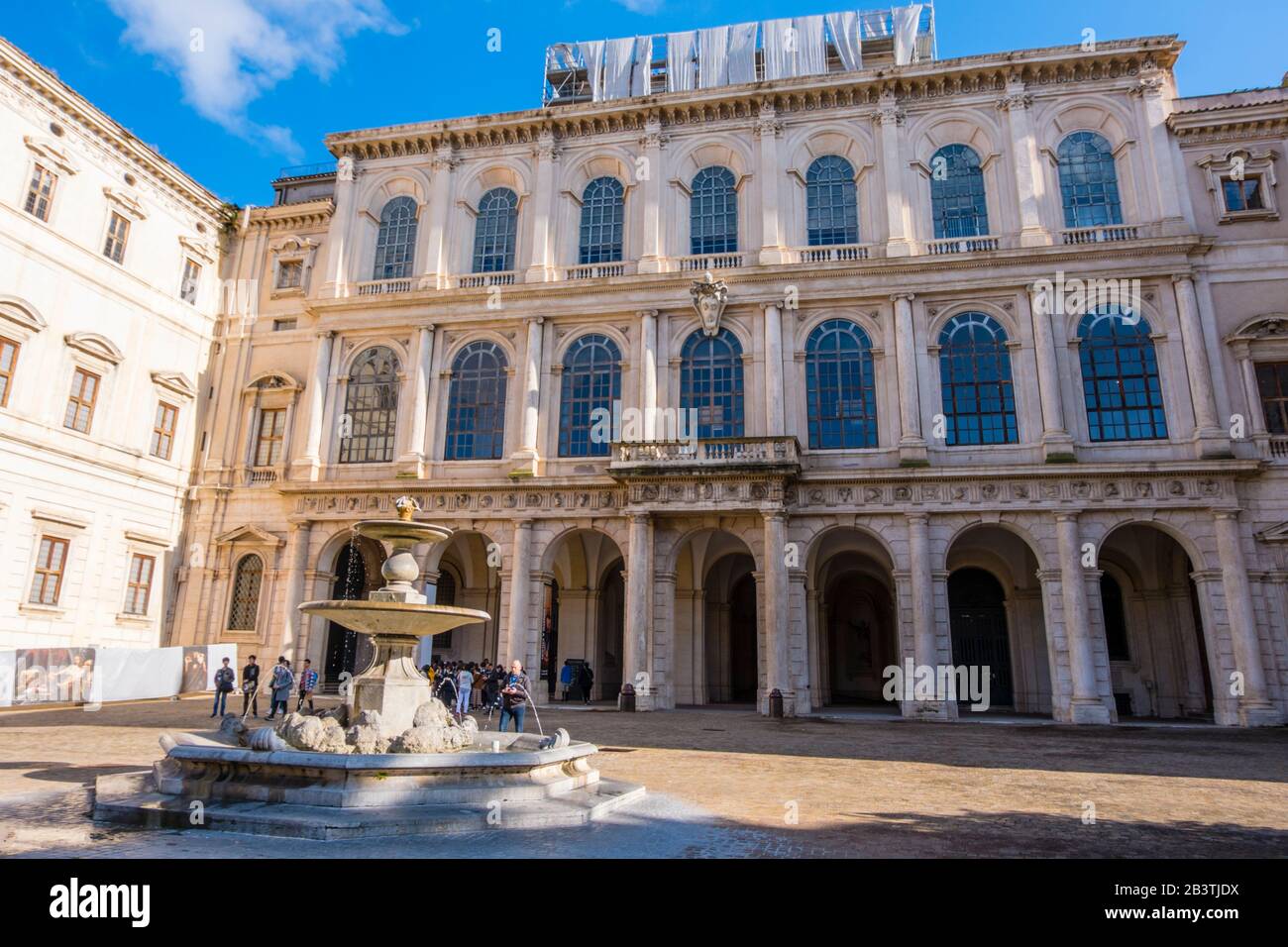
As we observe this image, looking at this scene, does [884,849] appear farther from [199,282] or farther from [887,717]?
[199,282]

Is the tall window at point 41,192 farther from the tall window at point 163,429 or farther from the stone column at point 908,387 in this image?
the stone column at point 908,387

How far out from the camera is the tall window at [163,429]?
27922 millimetres

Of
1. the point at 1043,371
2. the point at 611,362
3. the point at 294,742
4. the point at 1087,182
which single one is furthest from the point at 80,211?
the point at 1087,182

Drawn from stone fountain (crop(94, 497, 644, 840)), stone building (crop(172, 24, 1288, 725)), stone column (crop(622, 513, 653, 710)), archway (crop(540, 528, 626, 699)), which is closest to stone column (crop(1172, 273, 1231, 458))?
stone building (crop(172, 24, 1288, 725))

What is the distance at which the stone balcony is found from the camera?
23.6m

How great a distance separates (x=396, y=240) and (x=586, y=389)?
34.4 feet

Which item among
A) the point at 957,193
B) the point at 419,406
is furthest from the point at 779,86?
the point at 419,406

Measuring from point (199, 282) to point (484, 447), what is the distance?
13.7 meters

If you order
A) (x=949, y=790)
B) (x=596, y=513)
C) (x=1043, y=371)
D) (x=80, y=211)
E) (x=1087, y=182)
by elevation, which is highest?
(x=1087, y=182)

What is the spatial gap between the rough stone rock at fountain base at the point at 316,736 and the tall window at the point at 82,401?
69.8 ft

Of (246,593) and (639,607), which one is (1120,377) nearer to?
(639,607)

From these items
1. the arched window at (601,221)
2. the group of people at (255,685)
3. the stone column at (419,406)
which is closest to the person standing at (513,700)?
the group of people at (255,685)

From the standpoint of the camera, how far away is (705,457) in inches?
960

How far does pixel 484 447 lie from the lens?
27406 millimetres
